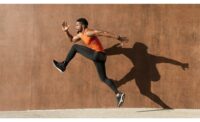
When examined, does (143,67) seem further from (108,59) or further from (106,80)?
(106,80)

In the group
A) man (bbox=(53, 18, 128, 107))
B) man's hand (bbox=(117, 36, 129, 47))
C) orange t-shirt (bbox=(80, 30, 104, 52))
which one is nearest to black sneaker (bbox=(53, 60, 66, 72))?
man (bbox=(53, 18, 128, 107))

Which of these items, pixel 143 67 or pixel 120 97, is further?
pixel 143 67

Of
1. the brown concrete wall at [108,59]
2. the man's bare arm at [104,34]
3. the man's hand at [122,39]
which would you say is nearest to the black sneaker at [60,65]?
the brown concrete wall at [108,59]

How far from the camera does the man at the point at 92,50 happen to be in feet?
37.3

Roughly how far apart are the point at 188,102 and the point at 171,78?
0.53 meters

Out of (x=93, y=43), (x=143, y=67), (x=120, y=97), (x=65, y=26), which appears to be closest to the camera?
(x=120, y=97)

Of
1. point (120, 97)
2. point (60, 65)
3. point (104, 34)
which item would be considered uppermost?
point (104, 34)

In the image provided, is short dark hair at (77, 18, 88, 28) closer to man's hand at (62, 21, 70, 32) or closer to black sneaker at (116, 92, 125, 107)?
man's hand at (62, 21, 70, 32)

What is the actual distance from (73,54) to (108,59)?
2.55ft

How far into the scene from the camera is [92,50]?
1145 centimetres

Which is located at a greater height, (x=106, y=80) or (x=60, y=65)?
(x=60, y=65)

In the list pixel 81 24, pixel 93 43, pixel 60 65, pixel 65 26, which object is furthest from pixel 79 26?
pixel 60 65

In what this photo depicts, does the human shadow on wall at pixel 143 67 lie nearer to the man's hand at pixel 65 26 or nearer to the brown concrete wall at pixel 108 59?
the brown concrete wall at pixel 108 59

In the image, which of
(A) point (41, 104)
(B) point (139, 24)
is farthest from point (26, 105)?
(B) point (139, 24)
